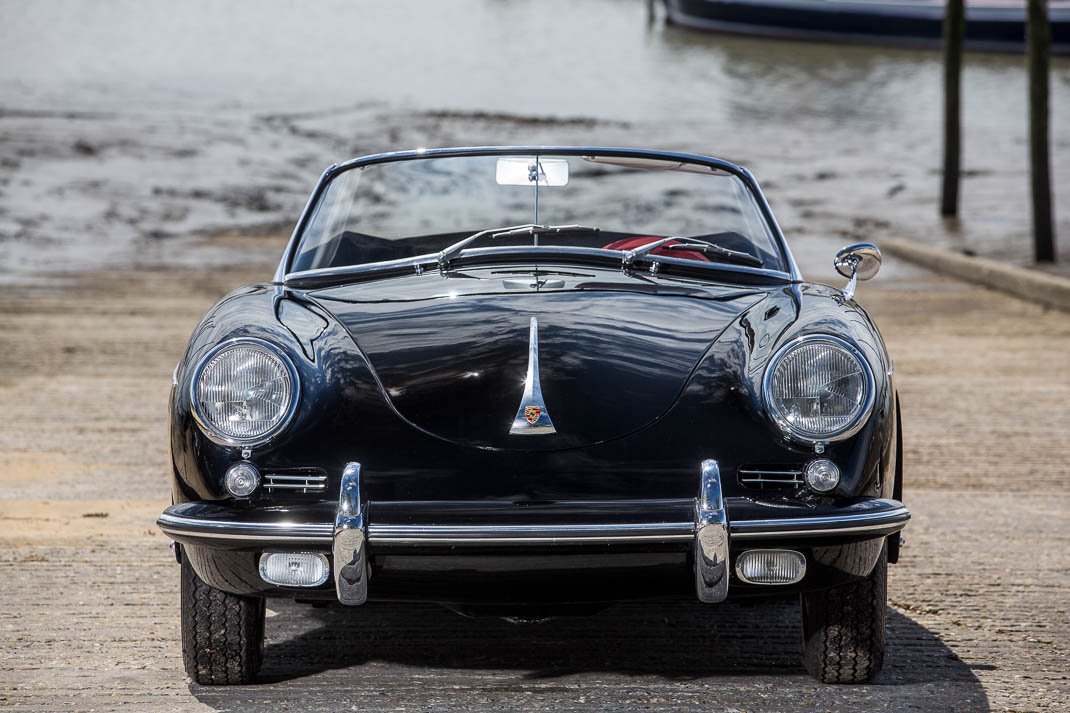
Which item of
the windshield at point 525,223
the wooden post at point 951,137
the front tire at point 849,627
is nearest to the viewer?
the front tire at point 849,627

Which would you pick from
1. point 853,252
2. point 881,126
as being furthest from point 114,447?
point 881,126

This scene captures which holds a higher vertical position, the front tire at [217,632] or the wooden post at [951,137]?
the front tire at [217,632]

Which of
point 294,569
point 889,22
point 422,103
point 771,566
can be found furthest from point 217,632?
point 889,22

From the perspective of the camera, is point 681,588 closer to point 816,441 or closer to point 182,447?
point 816,441

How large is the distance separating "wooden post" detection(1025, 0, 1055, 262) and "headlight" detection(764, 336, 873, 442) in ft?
40.9

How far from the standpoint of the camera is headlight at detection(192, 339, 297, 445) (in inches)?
119

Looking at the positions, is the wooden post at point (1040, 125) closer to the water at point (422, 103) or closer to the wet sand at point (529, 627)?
the water at point (422, 103)

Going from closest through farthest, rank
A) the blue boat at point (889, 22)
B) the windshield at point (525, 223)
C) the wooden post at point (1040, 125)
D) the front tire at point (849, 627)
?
the front tire at point (849, 627)
the windshield at point (525, 223)
the wooden post at point (1040, 125)
the blue boat at point (889, 22)

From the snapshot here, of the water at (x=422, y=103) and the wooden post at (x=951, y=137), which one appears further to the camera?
the water at (x=422, y=103)

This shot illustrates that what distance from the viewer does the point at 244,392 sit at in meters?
3.10

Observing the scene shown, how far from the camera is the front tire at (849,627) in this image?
3.17 metres

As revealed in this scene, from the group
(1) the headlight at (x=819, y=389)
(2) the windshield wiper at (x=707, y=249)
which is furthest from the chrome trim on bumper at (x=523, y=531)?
(2) the windshield wiper at (x=707, y=249)

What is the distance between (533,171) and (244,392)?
1.45 meters

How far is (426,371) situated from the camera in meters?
3.11
